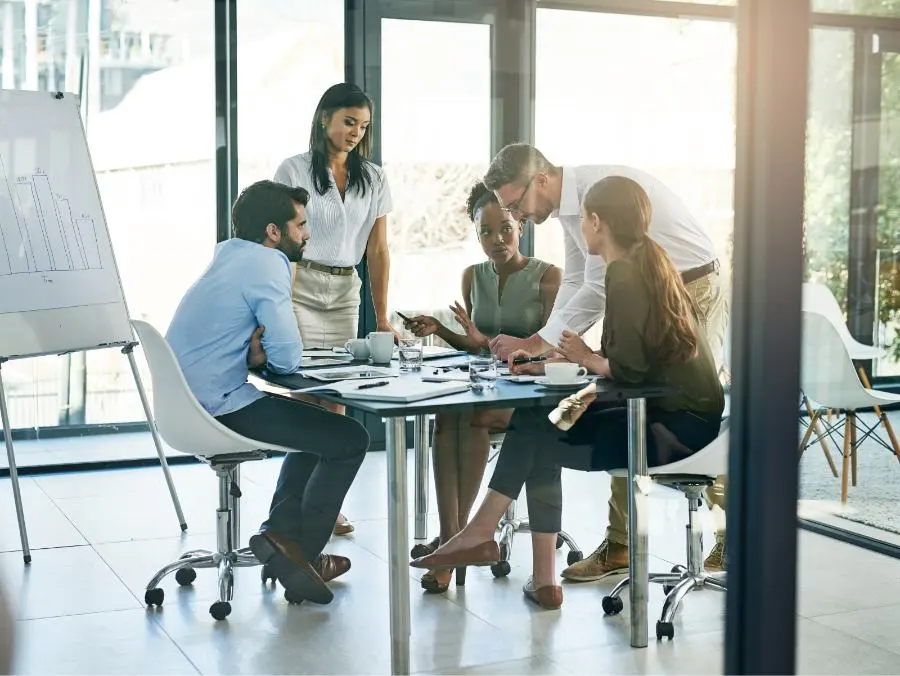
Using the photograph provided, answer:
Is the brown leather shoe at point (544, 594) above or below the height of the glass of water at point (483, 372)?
below

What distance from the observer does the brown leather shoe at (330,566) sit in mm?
3363

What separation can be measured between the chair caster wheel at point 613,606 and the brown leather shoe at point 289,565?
75 cm

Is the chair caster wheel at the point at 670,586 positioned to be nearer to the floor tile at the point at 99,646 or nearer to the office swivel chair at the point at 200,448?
the office swivel chair at the point at 200,448

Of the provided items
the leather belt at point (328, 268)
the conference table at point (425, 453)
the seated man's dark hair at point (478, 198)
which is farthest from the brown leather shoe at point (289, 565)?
the seated man's dark hair at point (478, 198)

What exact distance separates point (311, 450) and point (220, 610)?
1.63 ft

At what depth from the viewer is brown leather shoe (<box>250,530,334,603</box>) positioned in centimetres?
331

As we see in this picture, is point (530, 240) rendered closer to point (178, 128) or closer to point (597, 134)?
point (597, 134)

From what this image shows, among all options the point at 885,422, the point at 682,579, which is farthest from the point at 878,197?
the point at 682,579

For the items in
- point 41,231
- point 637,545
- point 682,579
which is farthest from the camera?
point 41,231

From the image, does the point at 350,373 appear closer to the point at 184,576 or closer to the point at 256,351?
the point at 256,351

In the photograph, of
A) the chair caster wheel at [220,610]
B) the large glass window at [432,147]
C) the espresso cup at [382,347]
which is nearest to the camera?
the chair caster wheel at [220,610]

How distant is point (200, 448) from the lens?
336 cm

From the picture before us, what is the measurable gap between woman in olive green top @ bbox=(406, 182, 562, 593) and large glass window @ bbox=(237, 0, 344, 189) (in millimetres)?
1225

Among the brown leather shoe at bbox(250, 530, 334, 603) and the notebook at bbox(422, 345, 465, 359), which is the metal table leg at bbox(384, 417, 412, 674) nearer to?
the brown leather shoe at bbox(250, 530, 334, 603)
